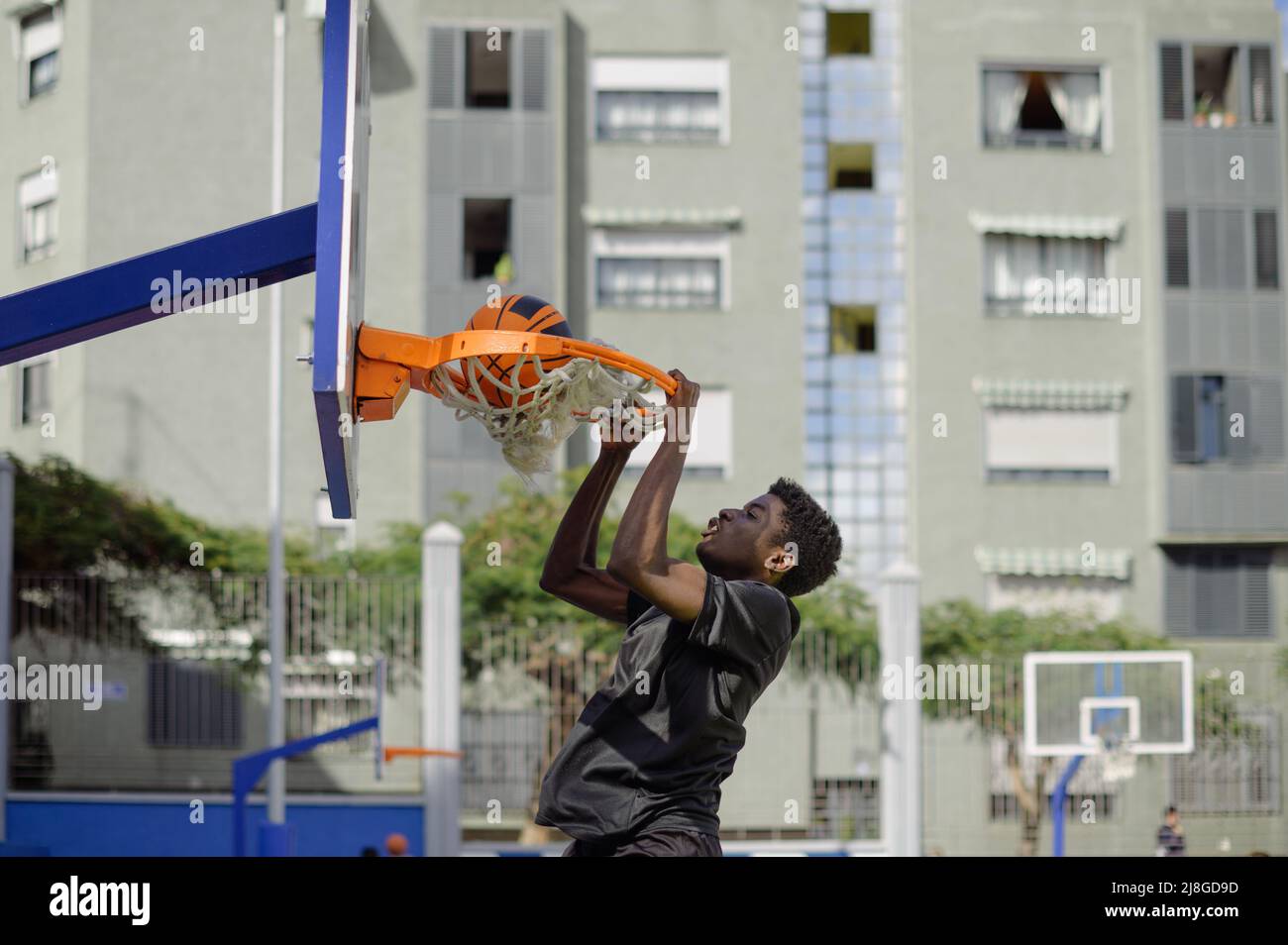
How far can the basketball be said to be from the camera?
11.9 feet

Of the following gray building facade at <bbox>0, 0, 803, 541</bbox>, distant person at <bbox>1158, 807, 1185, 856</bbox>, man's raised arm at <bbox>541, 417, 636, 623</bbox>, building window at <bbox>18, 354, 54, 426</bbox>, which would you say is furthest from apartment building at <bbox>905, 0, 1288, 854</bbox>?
man's raised arm at <bbox>541, 417, 636, 623</bbox>

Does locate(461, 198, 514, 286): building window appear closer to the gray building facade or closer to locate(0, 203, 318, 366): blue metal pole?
the gray building facade

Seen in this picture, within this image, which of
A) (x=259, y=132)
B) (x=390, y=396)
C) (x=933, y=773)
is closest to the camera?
(x=390, y=396)

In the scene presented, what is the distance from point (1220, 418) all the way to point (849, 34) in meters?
7.96

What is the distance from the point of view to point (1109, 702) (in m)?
16.4

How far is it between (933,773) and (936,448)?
891 centimetres

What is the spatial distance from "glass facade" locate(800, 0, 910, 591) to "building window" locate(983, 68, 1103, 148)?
4.53 feet

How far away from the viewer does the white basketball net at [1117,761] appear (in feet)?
53.0

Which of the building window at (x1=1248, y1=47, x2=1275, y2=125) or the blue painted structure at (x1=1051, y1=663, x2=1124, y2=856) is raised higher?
the building window at (x1=1248, y1=47, x2=1275, y2=125)

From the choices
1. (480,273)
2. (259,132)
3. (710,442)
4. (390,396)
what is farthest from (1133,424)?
(390,396)

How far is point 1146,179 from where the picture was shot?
25438 mm

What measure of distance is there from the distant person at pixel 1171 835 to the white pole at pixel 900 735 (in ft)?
7.27

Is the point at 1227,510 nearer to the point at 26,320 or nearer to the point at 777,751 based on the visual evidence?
the point at 777,751

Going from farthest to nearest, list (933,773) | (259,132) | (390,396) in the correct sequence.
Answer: (259,132) < (933,773) < (390,396)
